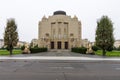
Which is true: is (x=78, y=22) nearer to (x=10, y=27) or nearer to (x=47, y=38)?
(x=47, y=38)

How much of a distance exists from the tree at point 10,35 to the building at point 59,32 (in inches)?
2073

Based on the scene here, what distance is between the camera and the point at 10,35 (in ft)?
145

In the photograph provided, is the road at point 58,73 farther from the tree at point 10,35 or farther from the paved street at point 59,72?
the tree at point 10,35

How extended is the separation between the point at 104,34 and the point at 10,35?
1900cm

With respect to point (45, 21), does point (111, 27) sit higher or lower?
lower

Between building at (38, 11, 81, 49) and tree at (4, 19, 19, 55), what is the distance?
52.7 meters

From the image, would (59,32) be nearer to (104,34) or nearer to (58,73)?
(104,34)

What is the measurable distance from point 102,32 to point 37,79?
3112cm

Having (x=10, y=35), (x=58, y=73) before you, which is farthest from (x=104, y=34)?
(x=58, y=73)

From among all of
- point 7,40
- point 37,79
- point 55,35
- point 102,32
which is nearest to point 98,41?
point 102,32

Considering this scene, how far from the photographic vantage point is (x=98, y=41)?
3950 cm

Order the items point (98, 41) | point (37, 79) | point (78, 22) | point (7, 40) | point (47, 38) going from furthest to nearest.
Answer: point (78, 22)
point (47, 38)
point (7, 40)
point (98, 41)
point (37, 79)

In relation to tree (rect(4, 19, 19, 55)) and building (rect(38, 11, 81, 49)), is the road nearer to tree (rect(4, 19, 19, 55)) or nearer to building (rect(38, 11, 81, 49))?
tree (rect(4, 19, 19, 55))

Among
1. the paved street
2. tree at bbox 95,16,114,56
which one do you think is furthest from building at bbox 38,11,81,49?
the paved street
